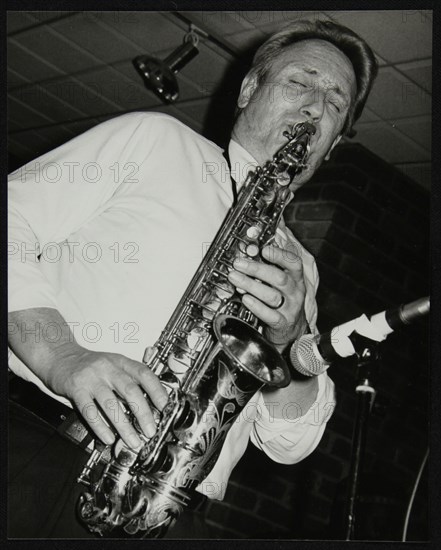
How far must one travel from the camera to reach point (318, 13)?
2.48m

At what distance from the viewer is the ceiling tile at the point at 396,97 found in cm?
306

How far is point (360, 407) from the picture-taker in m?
1.55

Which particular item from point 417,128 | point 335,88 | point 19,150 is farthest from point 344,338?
point 19,150

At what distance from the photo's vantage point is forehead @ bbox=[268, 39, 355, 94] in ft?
6.91

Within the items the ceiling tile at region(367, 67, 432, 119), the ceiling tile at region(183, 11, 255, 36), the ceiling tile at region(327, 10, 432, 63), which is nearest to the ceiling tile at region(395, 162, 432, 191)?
the ceiling tile at region(367, 67, 432, 119)

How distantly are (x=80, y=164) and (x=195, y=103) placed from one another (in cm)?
235

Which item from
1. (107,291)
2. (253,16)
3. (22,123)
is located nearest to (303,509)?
(107,291)

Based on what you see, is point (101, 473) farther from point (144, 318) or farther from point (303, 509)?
point (303, 509)

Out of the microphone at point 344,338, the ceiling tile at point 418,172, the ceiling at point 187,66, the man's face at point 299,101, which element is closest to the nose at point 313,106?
the man's face at point 299,101

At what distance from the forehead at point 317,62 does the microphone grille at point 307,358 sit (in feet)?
3.57

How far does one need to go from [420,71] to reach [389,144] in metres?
0.69

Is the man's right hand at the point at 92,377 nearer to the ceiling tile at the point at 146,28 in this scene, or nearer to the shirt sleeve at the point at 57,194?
the shirt sleeve at the point at 57,194

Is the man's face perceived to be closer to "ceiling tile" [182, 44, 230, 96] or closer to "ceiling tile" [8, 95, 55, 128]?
"ceiling tile" [182, 44, 230, 96]

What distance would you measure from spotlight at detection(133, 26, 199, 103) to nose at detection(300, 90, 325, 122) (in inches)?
53.3
